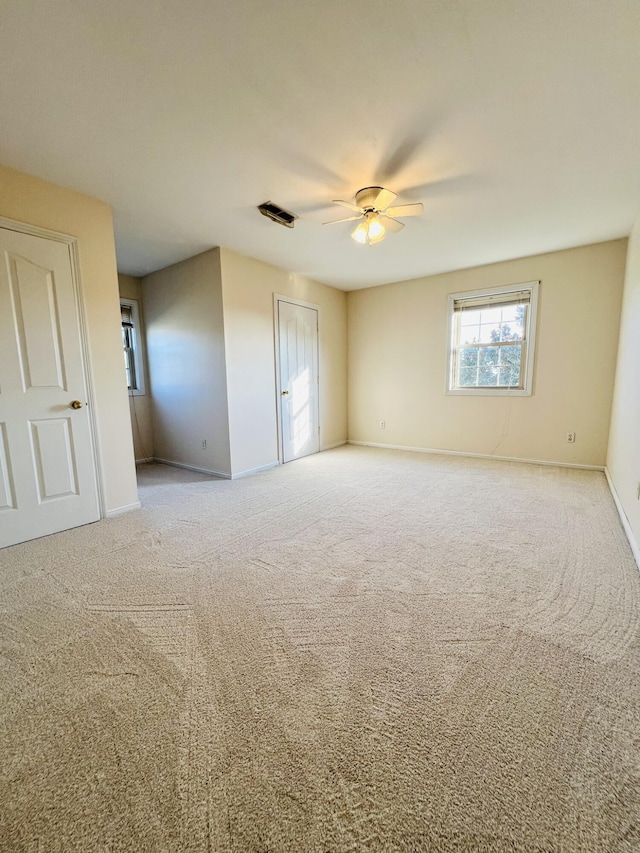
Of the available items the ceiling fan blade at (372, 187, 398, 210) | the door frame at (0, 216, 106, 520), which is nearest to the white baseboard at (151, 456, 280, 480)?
the door frame at (0, 216, 106, 520)

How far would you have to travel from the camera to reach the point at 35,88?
1.64 metres

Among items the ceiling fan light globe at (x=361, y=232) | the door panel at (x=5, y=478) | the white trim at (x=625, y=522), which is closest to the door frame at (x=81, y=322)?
the door panel at (x=5, y=478)

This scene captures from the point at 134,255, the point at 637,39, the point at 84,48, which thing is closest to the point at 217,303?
the point at 134,255

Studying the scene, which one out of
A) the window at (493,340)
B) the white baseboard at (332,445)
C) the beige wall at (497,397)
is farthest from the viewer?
the white baseboard at (332,445)

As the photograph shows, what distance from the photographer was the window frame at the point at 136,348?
4.64 metres

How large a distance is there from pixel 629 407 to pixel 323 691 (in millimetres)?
3107

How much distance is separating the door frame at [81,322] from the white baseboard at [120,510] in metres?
0.03

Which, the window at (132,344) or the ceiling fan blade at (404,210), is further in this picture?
the window at (132,344)

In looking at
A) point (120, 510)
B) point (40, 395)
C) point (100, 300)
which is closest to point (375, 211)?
point (100, 300)

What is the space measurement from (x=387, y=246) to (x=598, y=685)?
3766 millimetres

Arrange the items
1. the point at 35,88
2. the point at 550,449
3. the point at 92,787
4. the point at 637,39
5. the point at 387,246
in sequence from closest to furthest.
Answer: the point at 92,787, the point at 637,39, the point at 35,88, the point at 387,246, the point at 550,449

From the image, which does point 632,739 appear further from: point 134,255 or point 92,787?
point 134,255

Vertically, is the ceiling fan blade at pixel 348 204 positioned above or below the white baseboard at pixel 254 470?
above

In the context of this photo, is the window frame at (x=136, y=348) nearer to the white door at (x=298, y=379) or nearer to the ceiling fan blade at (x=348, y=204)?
the white door at (x=298, y=379)
